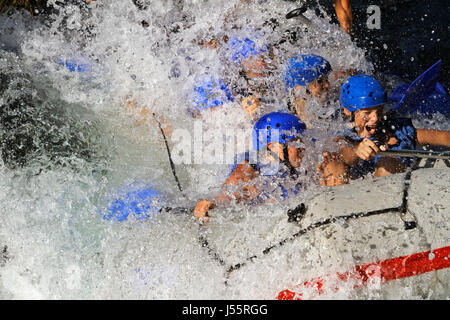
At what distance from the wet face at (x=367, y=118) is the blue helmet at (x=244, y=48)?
145cm

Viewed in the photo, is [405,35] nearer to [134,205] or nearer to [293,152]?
[293,152]

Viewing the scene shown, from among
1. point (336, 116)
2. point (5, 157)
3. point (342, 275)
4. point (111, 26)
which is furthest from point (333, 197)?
point (111, 26)

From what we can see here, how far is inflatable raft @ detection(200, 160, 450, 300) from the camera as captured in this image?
7.43ft

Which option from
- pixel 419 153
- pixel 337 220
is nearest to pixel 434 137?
pixel 419 153

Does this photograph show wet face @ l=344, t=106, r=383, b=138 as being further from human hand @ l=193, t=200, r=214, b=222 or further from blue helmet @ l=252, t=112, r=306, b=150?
human hand @ l=193, t=200, r=214, b=222

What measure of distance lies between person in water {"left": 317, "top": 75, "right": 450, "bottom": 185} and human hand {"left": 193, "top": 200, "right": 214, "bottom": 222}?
92 centimetres

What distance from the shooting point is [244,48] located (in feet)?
14.6

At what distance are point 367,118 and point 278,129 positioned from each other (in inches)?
31.7

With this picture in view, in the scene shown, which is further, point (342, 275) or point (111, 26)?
point (111, 26)

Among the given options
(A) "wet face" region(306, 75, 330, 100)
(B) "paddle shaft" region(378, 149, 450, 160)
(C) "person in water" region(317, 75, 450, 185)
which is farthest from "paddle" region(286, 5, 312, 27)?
(B) "paddle shaft" region(378, 149, 450, 160)

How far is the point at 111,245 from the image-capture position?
122 inches

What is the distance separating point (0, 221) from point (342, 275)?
2.77m

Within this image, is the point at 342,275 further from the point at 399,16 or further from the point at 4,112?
the point at 399,16

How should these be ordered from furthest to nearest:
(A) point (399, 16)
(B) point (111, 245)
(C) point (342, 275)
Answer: (A) point (399, 16) < (B) point (111, 245) < (C) point (342, 275)
